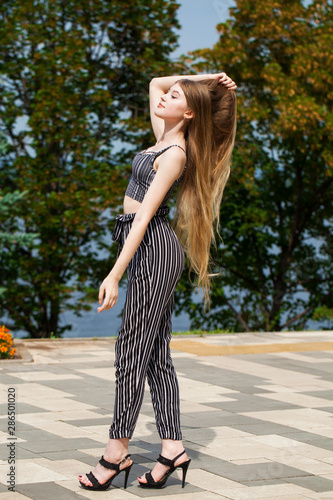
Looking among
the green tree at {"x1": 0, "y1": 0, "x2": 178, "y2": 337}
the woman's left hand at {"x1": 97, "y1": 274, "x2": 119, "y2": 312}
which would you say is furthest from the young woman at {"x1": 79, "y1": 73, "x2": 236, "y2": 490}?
the green tree at {"x1": 0, "y1": 0, "x2": 178, "y2": 337}

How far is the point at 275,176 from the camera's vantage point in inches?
774

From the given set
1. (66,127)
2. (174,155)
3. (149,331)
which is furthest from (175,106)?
(66,127)

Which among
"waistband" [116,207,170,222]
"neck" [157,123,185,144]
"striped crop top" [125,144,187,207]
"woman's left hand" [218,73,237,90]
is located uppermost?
"woman's left hand" [218,73,237,90]

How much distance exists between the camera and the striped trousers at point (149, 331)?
12.0 ft

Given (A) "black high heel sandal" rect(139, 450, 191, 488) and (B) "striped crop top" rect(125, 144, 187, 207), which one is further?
(B) "striped crop top" rect(125, 144, 187, 207)

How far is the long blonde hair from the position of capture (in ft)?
12.6

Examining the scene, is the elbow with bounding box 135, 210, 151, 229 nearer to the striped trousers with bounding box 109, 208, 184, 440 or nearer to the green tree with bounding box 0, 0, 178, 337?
the striped trousers with bounding box 109, 208, 184, 440

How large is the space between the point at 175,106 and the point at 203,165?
0.32m

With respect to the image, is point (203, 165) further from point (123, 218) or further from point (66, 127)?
point (66, 127)

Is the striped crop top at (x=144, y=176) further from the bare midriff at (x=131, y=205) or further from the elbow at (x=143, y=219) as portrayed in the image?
the elbow at (x=143, y=219)

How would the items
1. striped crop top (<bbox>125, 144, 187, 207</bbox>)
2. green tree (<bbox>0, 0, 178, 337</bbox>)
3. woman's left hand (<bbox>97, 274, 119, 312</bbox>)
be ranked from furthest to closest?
green tree (<bbox>0, 0, 178, 337</bbox>) < striped crop top (<bbox>125, 144, 187, 207</bbox>) < woman's left hand (<bbox>97, 274, 119, 312</bbox>)

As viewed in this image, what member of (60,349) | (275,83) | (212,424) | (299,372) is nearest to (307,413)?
(212,424)

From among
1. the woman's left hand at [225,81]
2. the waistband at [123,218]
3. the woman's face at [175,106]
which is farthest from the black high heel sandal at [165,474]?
the woman's left hand at [225,81]

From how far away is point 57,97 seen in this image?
16891 mm
